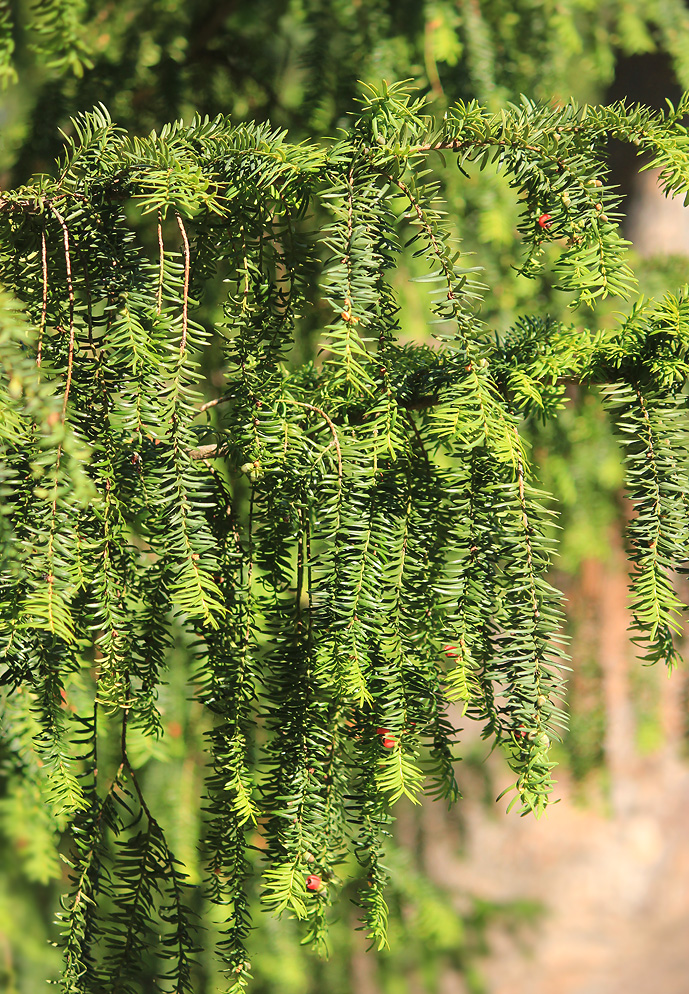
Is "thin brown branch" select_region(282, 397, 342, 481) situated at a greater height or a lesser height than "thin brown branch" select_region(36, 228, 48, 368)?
lesser

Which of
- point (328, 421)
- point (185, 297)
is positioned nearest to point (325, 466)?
point (328, 421)

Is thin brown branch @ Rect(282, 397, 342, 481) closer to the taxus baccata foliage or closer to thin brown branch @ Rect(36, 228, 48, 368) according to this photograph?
the taxus baccata foliage

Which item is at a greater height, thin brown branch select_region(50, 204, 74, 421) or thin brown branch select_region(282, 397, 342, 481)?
thin brown branch select_region(50, 204, 74, 421)

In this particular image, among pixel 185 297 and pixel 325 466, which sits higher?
pixel 185 297

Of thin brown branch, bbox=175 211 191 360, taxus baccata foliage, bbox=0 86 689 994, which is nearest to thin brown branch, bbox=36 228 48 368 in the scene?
taxus baccata foliage, bbox=0 86 689 994

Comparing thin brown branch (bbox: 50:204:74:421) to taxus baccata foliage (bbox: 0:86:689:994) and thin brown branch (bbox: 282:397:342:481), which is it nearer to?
taxus baccata foliage (bbox: 0:86:689:994)

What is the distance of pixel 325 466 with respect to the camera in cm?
61

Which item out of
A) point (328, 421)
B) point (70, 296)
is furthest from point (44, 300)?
point (328, 421)

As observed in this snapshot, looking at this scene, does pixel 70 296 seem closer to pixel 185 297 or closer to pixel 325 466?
pixel 185 297

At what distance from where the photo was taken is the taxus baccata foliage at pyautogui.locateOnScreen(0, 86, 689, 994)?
0.60 meters

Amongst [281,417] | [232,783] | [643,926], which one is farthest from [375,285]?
[643,926]

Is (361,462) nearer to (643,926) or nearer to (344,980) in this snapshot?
(344,980)

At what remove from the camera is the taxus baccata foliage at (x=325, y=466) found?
1.95 feet

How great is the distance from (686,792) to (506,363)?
9.84 feet
